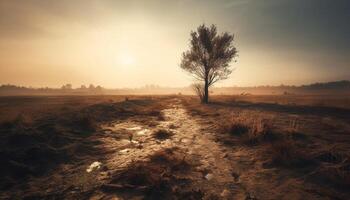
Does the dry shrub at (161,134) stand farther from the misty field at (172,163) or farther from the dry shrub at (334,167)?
the dry shrub at (334,167)

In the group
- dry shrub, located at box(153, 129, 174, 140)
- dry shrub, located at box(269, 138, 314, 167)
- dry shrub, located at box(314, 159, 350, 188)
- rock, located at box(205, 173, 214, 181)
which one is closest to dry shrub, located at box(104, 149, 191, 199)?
rock, located at box(205, 173, 214, 181)

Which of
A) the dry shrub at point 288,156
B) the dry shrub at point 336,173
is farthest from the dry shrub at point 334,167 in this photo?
the dry shrub at point 288,156

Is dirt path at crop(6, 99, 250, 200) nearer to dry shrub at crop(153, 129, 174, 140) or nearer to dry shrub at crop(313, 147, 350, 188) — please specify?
dry shrub at crop(153, 129, 174, 140)

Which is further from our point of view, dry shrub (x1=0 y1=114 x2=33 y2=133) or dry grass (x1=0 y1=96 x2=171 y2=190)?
dry shrub (x1=0 y1=114 x2=33 y2=133)

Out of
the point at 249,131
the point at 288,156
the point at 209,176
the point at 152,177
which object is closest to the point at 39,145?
the point at 152,177

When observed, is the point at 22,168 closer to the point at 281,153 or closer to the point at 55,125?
the point at 55,125

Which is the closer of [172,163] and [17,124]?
[172,163]

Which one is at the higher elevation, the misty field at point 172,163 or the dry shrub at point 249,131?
the dry shrub at point 249,131

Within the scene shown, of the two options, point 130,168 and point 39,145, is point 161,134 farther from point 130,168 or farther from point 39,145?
point 39,145

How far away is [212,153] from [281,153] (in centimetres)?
222

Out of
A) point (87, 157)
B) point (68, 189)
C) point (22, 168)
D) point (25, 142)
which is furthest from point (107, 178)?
point (25, 142)

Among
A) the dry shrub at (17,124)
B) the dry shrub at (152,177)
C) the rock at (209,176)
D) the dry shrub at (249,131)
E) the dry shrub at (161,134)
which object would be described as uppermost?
the dry shrub at (17,124)

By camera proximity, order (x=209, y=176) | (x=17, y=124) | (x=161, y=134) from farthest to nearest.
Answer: (x=161, y=134), (x=17, y=124), (x=209, y=176)

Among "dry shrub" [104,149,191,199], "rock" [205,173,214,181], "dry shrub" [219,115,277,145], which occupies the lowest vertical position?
"rock" [205,173,214,181]
